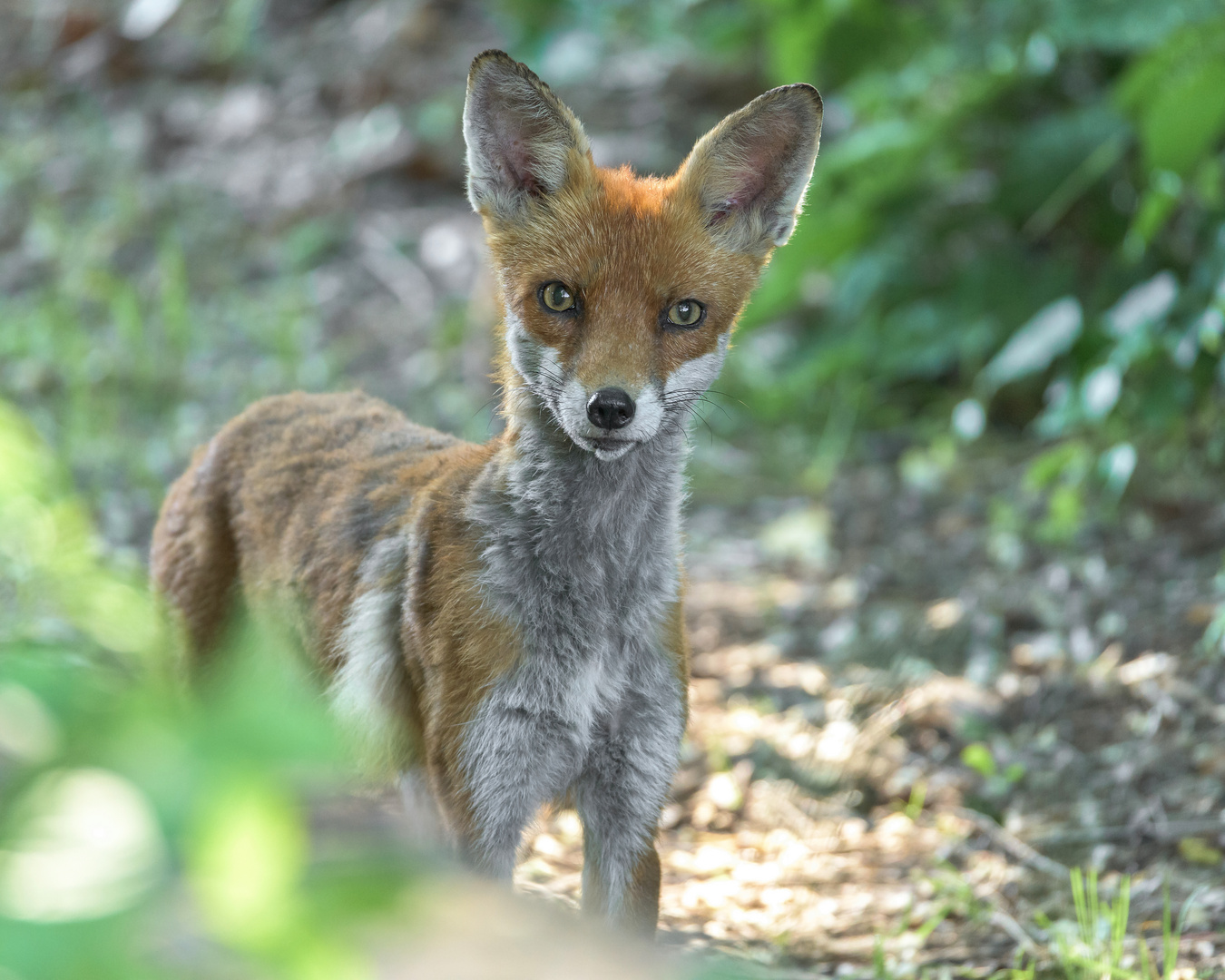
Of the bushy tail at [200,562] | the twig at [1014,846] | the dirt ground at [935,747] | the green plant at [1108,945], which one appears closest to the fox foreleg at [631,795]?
the dirt ground at [935,747]

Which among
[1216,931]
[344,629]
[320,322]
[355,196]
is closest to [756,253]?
[344,629]

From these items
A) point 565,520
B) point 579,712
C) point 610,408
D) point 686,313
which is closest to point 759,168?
point 686,313

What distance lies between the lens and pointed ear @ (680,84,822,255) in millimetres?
3332

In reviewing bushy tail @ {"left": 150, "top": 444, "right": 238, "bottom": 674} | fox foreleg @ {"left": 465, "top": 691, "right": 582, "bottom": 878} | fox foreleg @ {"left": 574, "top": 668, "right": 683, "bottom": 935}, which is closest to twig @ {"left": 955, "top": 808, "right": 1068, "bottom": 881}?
fox foreleg @ {"left": 574, "top": 668, "right": 683, "bottom": 935}

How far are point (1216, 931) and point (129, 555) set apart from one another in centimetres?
486

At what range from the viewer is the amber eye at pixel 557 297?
3158 mm

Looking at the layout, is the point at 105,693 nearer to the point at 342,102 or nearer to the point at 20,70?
the point at 342,102

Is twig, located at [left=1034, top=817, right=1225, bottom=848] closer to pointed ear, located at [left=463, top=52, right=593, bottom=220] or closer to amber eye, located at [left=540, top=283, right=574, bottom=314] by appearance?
amber eye, located at [left=540, top=283, right=574, bottom=314]

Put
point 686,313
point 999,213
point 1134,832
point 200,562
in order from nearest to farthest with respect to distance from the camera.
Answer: point 686,313, point 200,562, point 1134,832, point 999,213

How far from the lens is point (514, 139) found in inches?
133

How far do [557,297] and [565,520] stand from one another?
615 mm

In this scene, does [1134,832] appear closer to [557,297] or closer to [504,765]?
[504,765]

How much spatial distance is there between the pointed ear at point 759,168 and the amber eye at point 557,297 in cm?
50

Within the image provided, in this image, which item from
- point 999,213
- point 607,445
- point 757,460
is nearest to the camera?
point 607,445
